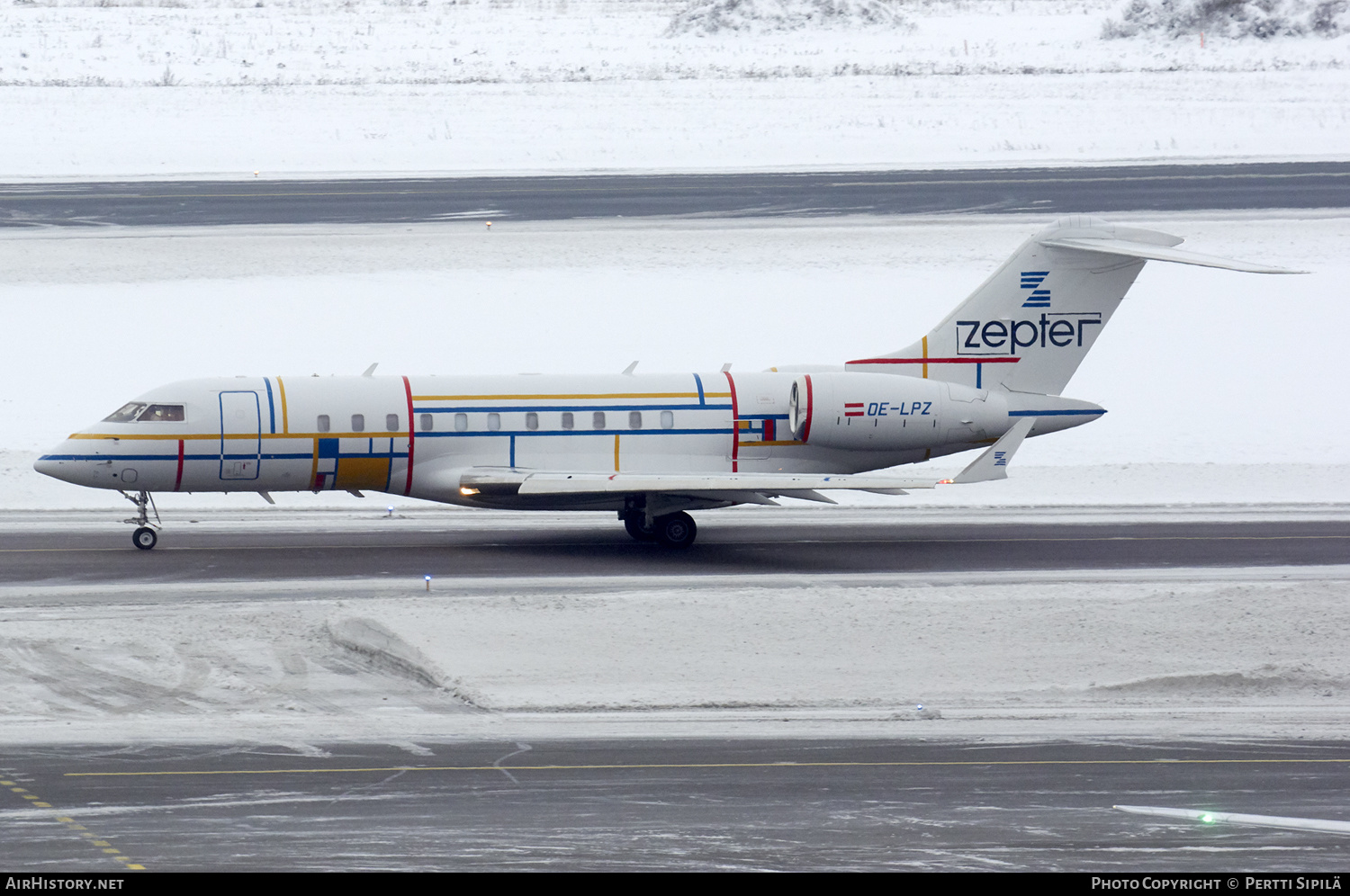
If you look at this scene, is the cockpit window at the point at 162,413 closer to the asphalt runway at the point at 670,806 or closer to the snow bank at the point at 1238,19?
the asphalt runway at the point at 670,806

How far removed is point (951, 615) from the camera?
21062mm

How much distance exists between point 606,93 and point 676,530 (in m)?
36.1

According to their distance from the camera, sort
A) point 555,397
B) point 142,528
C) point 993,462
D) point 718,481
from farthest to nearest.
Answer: point 555,397 < point 142,528 < point 718,481 < point 993,462

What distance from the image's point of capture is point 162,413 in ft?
85.5

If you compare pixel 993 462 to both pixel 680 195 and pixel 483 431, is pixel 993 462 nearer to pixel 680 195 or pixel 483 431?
pixel 483 431

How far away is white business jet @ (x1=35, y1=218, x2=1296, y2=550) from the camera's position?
2600 centimetres

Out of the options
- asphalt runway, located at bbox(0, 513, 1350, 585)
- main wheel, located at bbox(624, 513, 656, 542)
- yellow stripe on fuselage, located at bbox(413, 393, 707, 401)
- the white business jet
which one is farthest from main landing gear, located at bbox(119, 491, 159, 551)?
main wheel, located at bbox(624, 513, 656, 542)

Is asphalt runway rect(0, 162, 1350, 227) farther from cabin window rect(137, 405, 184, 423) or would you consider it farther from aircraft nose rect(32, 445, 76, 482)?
aircraft nose rect(32, 445, 76, 482)

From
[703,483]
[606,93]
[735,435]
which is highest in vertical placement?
[606,93]

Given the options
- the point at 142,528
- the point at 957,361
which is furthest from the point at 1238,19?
the point at 142,528

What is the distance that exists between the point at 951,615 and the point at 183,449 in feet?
41.3

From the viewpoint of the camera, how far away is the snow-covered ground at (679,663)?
17.3 metres

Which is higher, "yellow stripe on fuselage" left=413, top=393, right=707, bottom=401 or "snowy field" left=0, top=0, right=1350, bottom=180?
"snowy field" left=0, top=0, right=1350, bottom=180

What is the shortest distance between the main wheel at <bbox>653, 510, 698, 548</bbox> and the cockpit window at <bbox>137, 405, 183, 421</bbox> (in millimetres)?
7995
